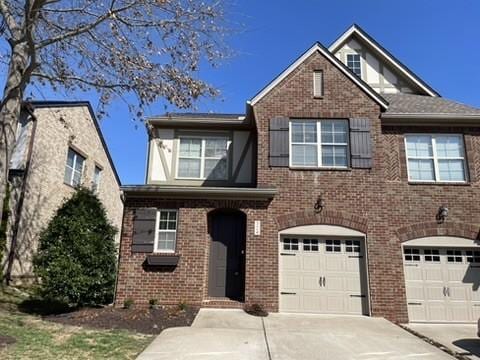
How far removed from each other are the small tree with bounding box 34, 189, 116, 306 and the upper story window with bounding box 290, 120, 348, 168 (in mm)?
6115

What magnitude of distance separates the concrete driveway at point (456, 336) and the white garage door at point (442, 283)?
45 centimetres

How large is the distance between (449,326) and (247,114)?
8.66 m

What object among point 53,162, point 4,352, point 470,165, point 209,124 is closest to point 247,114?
point 209,124

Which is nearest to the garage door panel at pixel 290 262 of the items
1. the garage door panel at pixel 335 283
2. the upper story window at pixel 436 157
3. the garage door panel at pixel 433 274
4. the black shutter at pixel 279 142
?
the garage door panel at pixel 335 283

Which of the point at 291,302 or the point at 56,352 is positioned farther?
the point at 291,302

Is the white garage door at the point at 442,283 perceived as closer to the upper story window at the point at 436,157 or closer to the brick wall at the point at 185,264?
the upper story window at the point at 436,157

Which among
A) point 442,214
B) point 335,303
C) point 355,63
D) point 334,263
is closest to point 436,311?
point 442,214

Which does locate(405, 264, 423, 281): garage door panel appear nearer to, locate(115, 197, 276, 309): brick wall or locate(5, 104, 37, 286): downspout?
locate(115, 197, 276, 309): brick wall

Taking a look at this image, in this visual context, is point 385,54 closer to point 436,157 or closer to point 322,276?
point 436,157

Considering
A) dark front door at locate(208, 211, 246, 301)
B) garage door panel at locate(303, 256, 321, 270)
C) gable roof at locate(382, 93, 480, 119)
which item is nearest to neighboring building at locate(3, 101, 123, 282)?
dark front door at locate(208, 211, 246, 301)

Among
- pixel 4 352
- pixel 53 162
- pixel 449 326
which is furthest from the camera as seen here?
pixel 53 162

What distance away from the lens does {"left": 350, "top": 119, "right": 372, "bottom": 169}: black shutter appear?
36.6ft

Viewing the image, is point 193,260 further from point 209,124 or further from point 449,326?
point 449,326

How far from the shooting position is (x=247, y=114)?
12516 millimetres
